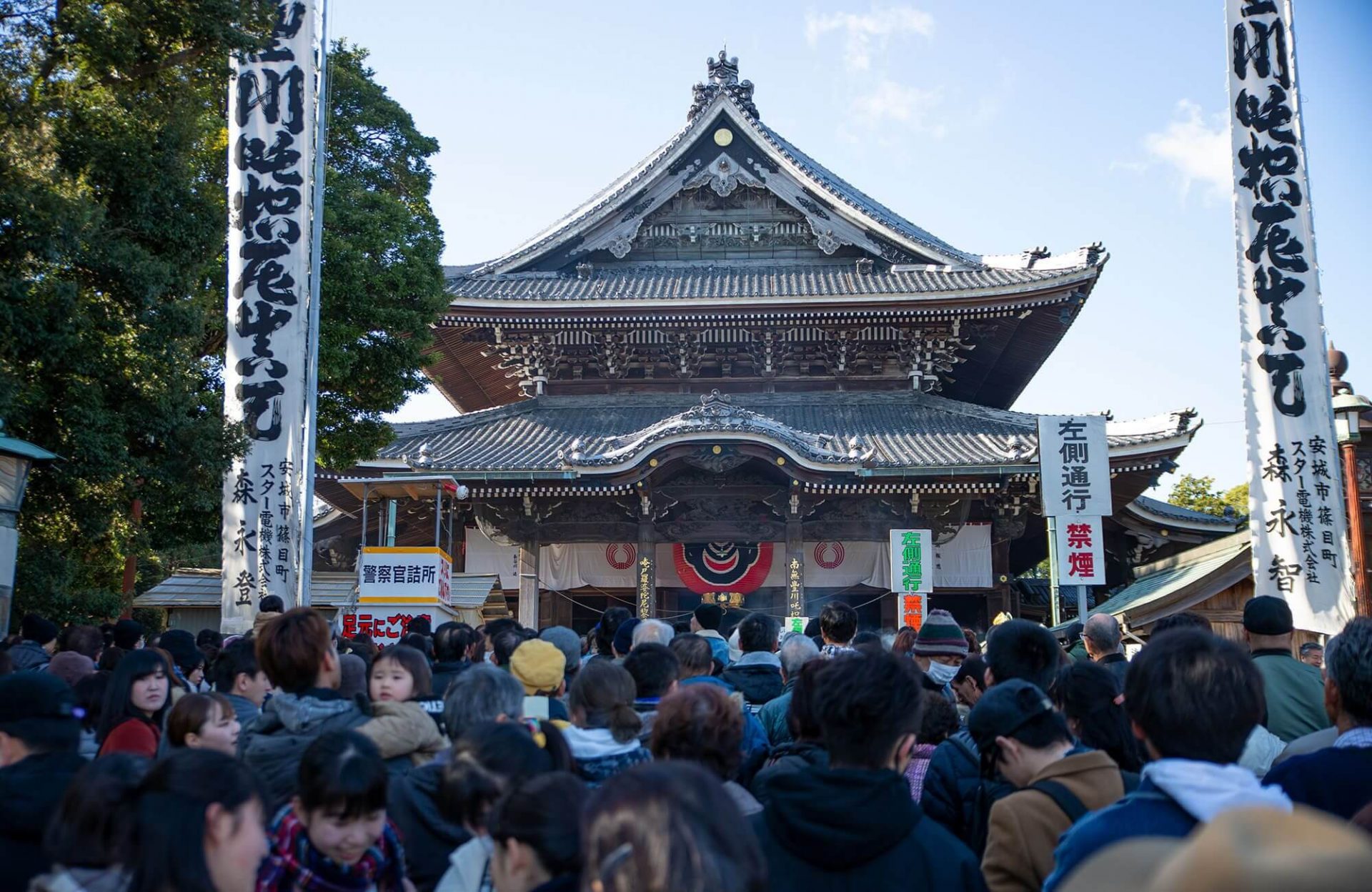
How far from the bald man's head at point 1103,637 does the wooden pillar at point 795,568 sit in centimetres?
1111

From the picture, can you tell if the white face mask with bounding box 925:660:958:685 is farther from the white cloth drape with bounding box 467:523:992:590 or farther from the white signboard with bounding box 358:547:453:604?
the white cloth drape with bounding box 467:523:992:590

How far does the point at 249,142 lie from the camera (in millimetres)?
10500

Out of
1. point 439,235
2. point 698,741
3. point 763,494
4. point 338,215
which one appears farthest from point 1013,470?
point 698,741

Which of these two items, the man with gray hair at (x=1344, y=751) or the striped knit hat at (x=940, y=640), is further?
the striped knit hat at (x=940, y=640)

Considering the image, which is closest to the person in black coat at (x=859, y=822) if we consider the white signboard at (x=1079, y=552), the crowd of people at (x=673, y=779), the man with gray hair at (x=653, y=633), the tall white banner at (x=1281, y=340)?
the crowd of people at (x=673, y=779)

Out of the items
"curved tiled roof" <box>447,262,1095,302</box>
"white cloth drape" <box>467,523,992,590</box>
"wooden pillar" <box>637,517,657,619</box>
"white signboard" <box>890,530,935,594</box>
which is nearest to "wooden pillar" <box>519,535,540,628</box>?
"white cloth drape" <box>467,523,992,590</box>

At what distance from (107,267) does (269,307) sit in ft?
5.00

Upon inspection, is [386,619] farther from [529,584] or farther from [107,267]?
[529,584]

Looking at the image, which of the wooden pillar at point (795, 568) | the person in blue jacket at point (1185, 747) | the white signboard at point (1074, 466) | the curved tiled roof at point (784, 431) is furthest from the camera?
the wooden pillar at point (795, 568)

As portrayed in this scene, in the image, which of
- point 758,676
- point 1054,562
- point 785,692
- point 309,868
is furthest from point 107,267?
point 1054,562

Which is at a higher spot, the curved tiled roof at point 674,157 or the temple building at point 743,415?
the curved tiled roof at point 674,157

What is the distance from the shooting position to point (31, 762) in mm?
3205

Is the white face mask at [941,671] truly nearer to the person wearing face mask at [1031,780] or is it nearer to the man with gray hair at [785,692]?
the man with gray hair at [785,692]

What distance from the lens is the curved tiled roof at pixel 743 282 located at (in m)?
18.5
